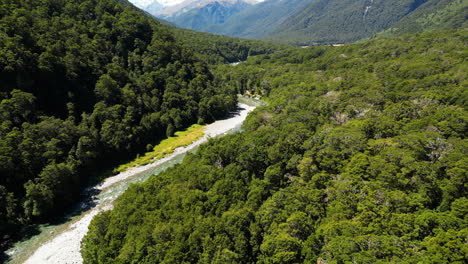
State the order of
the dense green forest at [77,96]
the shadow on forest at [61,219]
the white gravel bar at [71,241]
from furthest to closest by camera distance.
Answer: the dense green forest at [77,96], the shadow on forest at [61,219], the white gravel bar at [71,241]

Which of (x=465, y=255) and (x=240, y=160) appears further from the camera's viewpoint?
(x=240, y=160)

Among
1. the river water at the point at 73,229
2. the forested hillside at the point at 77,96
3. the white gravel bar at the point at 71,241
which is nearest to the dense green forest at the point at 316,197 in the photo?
the white gravel bar at the point at 71,241

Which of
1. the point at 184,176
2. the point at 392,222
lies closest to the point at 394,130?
the point at 392,222

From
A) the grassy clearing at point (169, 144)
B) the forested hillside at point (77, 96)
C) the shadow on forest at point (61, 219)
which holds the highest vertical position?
the forested hillside at point (77, 96)

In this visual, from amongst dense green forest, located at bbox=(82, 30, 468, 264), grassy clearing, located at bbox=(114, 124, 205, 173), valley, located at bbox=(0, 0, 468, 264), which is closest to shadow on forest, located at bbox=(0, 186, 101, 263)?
valley, located at bbox=(0, 0, 468, 264)

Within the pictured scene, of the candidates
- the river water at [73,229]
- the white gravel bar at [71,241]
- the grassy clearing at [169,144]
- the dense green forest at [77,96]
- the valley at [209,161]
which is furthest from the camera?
the grassy clearing at [169,144]

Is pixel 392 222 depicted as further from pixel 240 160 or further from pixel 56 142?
pixel 56 142

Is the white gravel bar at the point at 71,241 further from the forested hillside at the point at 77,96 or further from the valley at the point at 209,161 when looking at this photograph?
the forested hillside at the point at 77,96

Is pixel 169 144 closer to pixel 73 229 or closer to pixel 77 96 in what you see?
pixel 77 96
